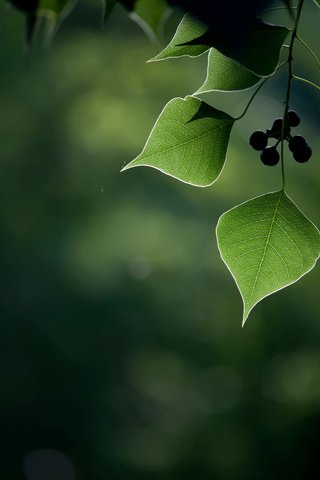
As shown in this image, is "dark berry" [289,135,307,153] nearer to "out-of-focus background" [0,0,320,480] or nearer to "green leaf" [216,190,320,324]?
"green leaf" [216,190,320,324]

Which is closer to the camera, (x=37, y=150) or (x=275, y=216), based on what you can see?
(x=275, y=216)

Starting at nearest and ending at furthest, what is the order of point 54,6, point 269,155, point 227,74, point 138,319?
point 54,6 < point 227,74 < point 269,155 < point 138,319

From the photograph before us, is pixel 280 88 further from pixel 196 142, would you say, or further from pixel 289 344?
pixel 196 142

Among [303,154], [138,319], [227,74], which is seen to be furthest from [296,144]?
[138,319]

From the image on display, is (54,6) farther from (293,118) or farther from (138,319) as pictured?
(138,319)

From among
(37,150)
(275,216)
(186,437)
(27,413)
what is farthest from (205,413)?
(275,216)

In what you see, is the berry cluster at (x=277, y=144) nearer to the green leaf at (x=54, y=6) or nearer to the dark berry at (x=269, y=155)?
the dark berry at (x=269, y=155)

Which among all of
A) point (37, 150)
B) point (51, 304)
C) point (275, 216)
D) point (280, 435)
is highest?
point (275, 216)
